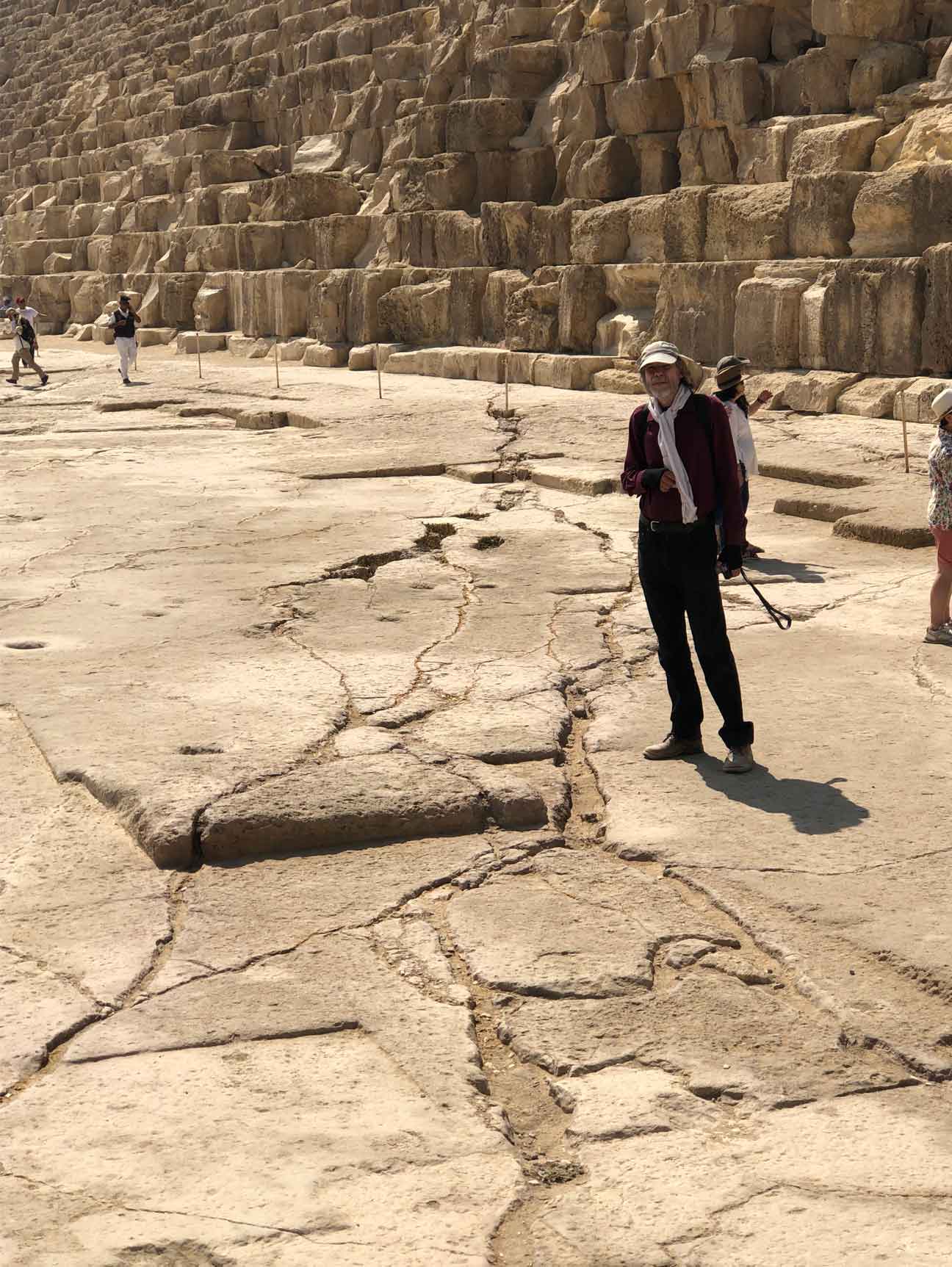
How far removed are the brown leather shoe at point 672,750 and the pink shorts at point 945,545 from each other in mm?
1908

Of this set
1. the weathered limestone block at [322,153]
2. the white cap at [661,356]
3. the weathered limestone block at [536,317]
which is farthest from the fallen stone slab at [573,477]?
the weathered limestone block at [322,153]

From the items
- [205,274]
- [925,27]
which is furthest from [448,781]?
[205,274]

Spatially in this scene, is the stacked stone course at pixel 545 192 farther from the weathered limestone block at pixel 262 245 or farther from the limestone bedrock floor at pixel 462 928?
the limestone bedrock floor at pixel 462 928

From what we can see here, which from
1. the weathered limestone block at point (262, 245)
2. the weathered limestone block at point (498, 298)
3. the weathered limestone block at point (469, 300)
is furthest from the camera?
the weathered limestone block at point (262, 245)

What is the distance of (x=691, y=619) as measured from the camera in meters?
5.18

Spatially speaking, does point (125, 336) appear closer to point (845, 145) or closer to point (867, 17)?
point (845, 145)

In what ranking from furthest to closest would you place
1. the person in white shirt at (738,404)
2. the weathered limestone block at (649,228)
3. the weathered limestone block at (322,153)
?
the weathered limestone block at (322,153) → the weathered limestone block at (649,228) → the person in white shirt at (738,404)

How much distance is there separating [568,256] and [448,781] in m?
14.3

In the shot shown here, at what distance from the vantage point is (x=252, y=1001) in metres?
3.60

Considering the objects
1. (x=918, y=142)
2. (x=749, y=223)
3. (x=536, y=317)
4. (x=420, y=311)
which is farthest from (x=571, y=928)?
(x=420, y=311)

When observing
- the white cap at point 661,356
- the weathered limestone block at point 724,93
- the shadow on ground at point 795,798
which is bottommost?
the shadow on ground at point 795,798

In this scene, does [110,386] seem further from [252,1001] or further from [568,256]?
[252,1001]

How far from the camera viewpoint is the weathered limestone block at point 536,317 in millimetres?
17672

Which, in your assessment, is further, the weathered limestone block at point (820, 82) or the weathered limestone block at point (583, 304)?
the weathered limestone block at point (583, 304)
